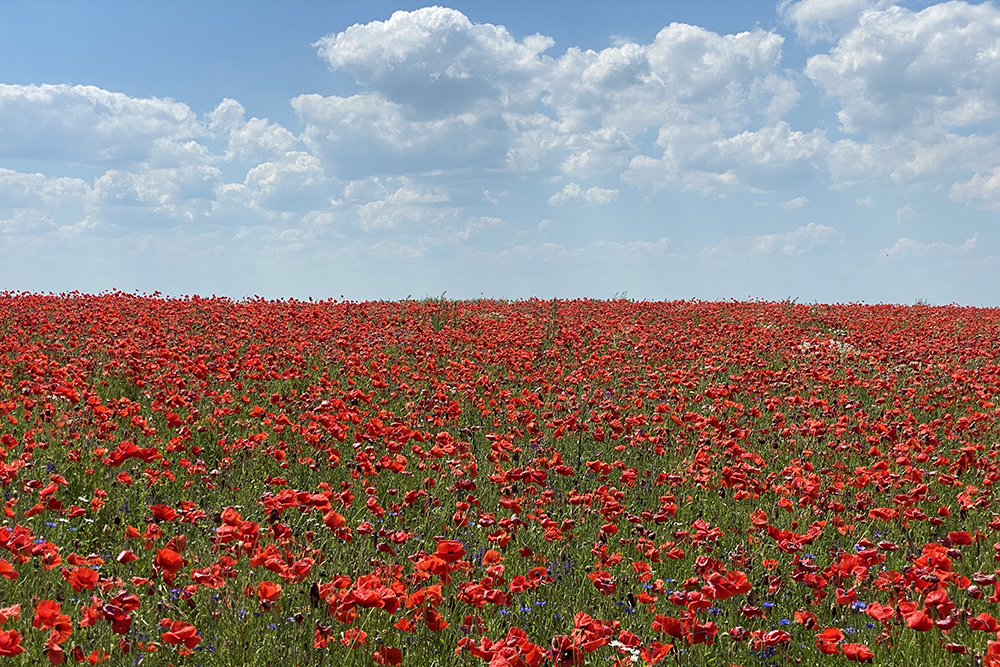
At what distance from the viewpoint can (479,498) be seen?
671 centimetres

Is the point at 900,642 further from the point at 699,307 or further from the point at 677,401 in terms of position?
the point at 699,307

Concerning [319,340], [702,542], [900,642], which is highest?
[319,340]

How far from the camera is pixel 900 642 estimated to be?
14.9ft

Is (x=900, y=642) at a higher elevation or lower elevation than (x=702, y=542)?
lower

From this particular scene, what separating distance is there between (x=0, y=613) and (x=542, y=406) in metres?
7.24

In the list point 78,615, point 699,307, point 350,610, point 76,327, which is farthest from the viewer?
point 699,307

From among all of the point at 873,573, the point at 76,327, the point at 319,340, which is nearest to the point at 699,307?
the point at 319,340

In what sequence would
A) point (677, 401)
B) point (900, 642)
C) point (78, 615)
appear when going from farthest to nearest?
point (677, 401), point (900, 642), point (78, 615)

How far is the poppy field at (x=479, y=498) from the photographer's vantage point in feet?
12.5

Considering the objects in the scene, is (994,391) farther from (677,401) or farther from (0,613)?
(0,613)

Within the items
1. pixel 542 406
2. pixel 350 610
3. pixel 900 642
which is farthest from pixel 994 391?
pixel 350 610

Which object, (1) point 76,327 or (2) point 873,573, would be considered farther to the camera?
(1) point 76,327

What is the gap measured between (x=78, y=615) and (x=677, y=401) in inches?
313

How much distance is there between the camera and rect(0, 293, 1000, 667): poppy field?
3.80 m
